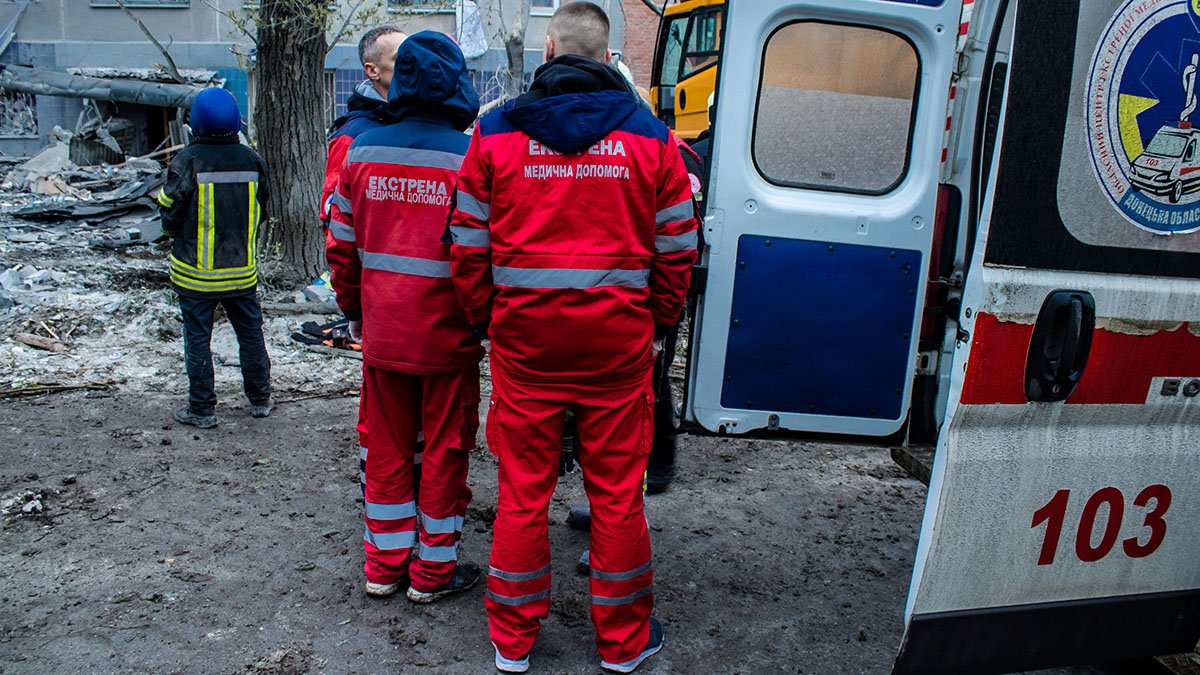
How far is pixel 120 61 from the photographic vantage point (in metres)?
20.3

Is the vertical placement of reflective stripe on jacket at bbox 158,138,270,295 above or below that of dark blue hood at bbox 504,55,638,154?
below

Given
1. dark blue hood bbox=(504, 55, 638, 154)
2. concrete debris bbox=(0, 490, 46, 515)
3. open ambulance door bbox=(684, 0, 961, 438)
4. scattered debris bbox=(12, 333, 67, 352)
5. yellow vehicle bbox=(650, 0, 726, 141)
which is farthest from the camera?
yellow vehicle bbox=(650, 0, 726, 141)

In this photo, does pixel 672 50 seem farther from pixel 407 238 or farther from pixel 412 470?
pixel 412 470

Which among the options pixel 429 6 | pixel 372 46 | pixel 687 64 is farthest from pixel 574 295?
pixel 429 6

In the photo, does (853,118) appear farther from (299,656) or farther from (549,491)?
(299,656)

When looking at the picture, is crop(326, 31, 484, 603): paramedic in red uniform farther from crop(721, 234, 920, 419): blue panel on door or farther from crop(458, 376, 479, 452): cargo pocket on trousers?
crop(721, 234, 920, 419): blue panel on door

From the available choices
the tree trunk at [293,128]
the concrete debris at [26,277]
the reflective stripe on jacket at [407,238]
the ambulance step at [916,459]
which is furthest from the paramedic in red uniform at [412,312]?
the concrete debris at [26,277]

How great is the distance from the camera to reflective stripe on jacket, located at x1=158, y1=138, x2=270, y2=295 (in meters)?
5.24

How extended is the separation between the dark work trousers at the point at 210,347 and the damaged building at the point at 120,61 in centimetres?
1429

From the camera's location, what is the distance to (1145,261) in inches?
91.7

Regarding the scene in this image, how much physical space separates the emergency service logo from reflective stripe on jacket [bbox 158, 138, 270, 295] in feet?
15.0

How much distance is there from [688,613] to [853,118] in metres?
1.99

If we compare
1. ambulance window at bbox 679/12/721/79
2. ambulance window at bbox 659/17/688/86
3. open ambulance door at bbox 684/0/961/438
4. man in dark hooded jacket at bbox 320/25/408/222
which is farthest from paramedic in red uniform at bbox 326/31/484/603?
ambulance window at bbox 659/17/688/86

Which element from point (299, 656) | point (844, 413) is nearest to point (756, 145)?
point (844, 413)
